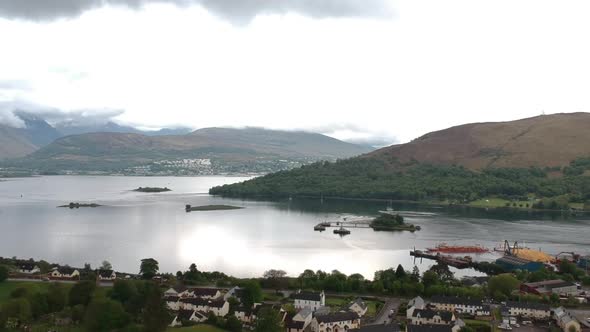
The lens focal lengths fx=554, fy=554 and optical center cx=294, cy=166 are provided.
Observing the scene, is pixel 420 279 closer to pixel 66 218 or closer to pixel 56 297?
pixel 56 297

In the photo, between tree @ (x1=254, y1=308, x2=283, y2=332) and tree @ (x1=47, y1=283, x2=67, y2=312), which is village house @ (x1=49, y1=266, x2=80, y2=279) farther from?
tree @ (x1=254, y1=308, x2=283, y2=332)

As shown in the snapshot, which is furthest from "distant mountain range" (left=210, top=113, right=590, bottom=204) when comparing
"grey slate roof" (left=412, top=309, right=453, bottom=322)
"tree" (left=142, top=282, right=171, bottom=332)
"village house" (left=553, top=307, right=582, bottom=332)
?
"tree" (left=142, top=282, right=171, bottom=332)

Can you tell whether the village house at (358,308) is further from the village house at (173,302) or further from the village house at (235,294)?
the village house at (173,302)

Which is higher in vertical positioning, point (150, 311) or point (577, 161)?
point (577, 161)

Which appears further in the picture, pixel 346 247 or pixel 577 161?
pixel 577 161

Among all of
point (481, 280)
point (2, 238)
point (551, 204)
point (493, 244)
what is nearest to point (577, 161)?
point (551, 204)
